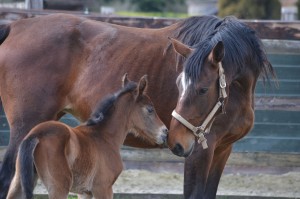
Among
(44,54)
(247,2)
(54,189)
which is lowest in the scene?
(247,2)

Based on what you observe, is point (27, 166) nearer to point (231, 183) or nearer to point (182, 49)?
point (182, 49)

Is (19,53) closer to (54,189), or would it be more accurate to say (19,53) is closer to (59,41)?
(59,41)

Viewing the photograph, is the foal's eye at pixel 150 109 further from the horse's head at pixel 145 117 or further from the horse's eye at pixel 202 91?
the horse's eye at pixel 202 91

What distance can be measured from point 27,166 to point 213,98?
1332 mm

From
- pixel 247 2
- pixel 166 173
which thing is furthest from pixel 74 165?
pixel 247 2

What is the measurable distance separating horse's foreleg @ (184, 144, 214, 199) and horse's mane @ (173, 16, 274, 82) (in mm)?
592

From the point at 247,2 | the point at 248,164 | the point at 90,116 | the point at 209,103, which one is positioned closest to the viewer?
the point at 209,103

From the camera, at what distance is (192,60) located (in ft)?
17.0

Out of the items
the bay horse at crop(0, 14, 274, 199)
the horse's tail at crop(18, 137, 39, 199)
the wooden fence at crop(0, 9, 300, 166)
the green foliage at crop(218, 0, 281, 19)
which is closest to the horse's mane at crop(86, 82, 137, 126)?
the bay horse at crop(0, 14, 274, 199)

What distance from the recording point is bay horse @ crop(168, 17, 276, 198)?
5.12 metres

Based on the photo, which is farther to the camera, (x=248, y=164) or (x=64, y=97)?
(x=248, y=164)

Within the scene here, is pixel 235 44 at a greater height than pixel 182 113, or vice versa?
pixel 235 44

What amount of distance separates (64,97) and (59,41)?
457mm

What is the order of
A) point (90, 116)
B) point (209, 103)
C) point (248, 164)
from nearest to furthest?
point (209, 103) < point (90, 116) < point (248, 164)
